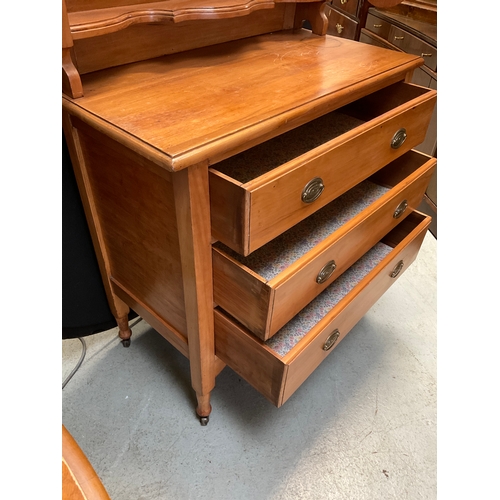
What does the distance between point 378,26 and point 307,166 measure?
1565mm

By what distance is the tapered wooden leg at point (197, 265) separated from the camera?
581 millimetres

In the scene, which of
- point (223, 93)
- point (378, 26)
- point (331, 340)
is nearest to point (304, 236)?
point (331, 340)

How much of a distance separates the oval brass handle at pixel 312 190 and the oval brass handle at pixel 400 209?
13.2 inches

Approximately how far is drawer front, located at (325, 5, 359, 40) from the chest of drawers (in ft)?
3.70

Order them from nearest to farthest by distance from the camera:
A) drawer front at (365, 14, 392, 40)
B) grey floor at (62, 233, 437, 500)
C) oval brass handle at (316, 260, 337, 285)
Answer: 1. oval brass handle at (316, 260, 337, 285)
2. grey floor at (62, 233, 437, 500)
3. drawer front at (365, 14, 392, 40)

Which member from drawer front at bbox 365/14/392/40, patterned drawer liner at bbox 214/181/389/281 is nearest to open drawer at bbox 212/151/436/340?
patterned drawer liner at bbox 214/181/389/281

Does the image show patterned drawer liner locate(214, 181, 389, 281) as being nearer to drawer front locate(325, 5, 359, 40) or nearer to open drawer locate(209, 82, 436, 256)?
open drawer locate(209, 82, 436, 256)

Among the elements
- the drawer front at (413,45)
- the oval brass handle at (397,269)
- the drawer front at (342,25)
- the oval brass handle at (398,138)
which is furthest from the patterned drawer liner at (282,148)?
the drawer front at (342,25)

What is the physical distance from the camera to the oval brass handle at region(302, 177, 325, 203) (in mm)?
659

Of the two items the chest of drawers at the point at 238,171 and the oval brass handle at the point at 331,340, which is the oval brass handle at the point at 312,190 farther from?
the oval brass handle at the point at 331,340

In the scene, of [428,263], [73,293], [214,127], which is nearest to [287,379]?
[214,127]

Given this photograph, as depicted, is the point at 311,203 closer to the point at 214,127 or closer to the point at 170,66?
the point at 214,127

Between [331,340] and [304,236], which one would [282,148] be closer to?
[304,236]

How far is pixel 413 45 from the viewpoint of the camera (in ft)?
5.38
